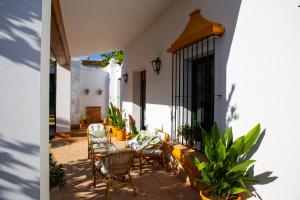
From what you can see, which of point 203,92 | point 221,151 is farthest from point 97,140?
point 221,151

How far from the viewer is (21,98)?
1613 mm

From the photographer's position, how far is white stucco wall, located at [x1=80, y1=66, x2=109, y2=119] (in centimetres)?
1257

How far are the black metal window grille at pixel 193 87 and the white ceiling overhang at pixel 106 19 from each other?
137 centimetres

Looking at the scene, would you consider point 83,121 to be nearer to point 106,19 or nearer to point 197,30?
point 106,19

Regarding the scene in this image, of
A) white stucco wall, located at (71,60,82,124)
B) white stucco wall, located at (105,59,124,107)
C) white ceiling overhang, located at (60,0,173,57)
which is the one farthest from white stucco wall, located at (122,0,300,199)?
white stucco wall, located at (105,59,124,107)

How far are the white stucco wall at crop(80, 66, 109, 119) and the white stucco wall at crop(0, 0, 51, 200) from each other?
442 inches

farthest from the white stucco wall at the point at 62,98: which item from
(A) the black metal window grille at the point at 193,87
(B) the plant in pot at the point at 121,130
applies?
(A) the black metal window grille at the point at 193,87

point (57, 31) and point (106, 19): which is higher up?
point (106, 19)

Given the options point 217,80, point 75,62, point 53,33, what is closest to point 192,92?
point 217,80

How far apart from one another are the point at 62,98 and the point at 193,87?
575 cm

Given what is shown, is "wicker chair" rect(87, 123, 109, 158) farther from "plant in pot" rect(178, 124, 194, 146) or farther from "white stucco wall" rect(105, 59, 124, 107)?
"white stucco wall" rect(105, 59, 124, 107)

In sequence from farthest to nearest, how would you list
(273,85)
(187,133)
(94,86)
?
(94,86)
(187,133)
(273,85)

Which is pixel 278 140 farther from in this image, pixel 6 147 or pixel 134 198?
pixel 6 147

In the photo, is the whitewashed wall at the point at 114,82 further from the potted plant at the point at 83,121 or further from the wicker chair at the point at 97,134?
the wicker chair at the point at 97,134
